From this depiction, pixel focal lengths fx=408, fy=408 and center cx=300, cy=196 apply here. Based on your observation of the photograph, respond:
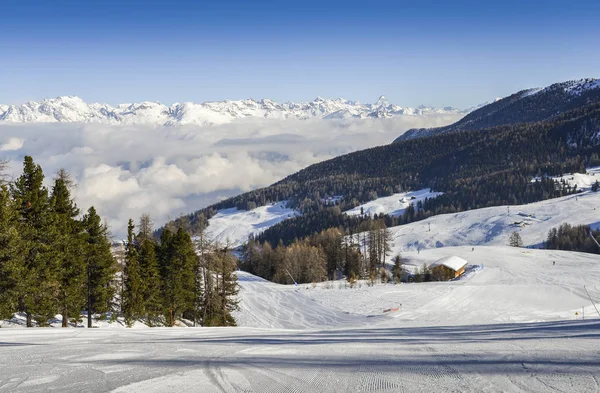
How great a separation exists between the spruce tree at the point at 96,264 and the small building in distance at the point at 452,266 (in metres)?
71.1

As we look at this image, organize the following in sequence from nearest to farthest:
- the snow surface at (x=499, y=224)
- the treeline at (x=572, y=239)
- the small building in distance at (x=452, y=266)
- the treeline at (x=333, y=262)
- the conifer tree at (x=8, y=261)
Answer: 1. the conifer tree at (x=8, y=261)
2. the small building in distance at (x=452, y=266)
3. the treeline at (x=333, y=262)
4. the treeline at (x=572, y=239)
5. the snow surface at (x=499, y=224)

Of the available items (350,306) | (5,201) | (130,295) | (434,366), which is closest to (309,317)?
(350,306)

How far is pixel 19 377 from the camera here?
8.15m

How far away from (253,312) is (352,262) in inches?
1616

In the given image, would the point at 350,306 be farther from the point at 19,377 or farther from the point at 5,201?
the point at 19,377

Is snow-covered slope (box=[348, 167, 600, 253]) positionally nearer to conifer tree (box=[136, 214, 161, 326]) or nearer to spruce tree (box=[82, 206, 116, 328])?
conifer tree (box=[136, 214, 161, 326])

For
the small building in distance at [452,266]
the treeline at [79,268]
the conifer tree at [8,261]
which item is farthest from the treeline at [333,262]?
the conifer tree at [8,261]

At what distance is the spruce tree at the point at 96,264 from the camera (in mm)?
32031

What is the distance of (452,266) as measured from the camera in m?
87.7

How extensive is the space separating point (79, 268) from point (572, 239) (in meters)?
140

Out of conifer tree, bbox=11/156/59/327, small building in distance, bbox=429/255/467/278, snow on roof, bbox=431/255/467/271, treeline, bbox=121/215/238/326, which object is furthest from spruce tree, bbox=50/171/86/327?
snow on roof, bbox=431/255/467/271

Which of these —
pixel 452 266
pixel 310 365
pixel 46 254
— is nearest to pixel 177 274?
pixel 46 254

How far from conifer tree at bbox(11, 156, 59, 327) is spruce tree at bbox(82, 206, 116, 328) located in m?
4.67

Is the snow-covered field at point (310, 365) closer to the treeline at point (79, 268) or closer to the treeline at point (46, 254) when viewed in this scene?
the treeline at point (46, 254)
